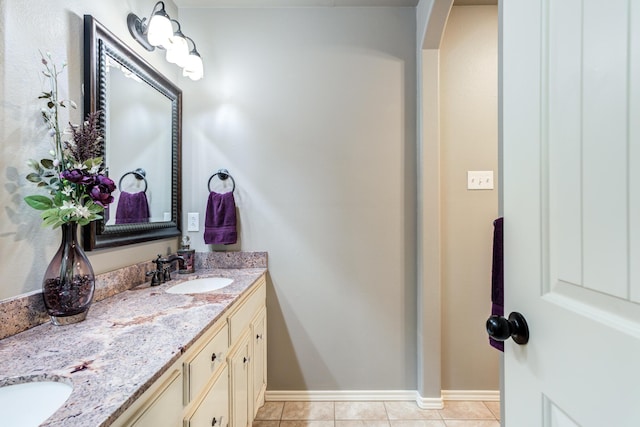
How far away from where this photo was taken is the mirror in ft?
3.88

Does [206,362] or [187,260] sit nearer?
[206,362]

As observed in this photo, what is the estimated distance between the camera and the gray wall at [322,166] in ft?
6.03

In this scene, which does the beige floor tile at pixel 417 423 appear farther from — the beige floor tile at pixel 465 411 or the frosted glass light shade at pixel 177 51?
the frosted glass light shade at pixel 177 51

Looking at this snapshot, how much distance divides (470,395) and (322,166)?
5.79 ft

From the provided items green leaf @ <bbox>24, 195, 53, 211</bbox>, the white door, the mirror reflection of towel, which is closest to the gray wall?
the mirror reflection of towel

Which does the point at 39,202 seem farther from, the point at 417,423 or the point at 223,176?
the point at 417,423

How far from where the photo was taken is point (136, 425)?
61cm

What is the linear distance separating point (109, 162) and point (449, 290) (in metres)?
2.00

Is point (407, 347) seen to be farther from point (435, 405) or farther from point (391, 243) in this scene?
point (391, 243)

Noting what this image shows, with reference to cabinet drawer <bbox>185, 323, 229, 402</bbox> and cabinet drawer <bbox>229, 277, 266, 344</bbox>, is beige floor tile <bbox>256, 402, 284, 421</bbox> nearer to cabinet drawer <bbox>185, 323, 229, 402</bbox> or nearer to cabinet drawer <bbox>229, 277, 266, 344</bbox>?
cabinet drawer <bbox>229, 277, 266, 344</bbox>

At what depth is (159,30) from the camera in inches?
55.5

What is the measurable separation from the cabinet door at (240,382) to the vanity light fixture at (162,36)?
1.51m

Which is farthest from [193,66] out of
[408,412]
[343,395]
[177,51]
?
Answer: [408,412]

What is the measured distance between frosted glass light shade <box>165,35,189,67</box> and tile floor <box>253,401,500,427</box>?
82.9 inches
